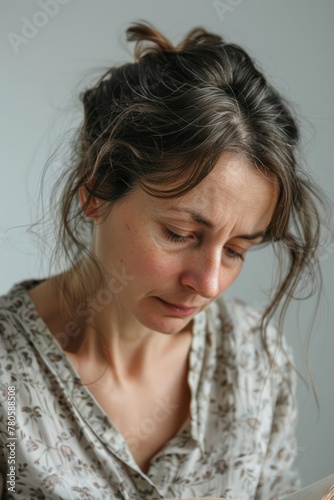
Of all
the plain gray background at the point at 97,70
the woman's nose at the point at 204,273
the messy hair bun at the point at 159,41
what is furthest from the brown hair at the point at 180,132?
the plain gray background at the point at 97,70

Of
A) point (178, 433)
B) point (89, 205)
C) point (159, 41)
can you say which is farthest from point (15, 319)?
point (159, 41)

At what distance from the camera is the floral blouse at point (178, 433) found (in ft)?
3.89

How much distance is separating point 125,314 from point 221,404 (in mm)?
253

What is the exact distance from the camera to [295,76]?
171cm

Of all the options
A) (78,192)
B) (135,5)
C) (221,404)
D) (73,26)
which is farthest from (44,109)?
(221,404)

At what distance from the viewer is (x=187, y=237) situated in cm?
110

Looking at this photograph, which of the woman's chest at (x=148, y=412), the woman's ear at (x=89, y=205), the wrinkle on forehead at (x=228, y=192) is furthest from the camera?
the woman's chest at (x=148, y=412)

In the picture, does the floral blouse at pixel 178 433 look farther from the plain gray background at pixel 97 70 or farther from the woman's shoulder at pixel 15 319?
the plain gray background at pixel 97 70

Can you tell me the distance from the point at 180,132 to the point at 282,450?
25.7 inches

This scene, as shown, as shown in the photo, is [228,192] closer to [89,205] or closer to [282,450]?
[89,205]

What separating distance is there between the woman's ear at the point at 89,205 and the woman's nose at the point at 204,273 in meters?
0.18

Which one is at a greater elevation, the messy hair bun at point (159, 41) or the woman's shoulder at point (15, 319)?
the messy hair bun at point (159, 41)

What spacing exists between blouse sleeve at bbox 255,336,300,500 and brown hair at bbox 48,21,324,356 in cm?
30

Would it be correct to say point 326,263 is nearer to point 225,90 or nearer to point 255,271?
point 255,271
